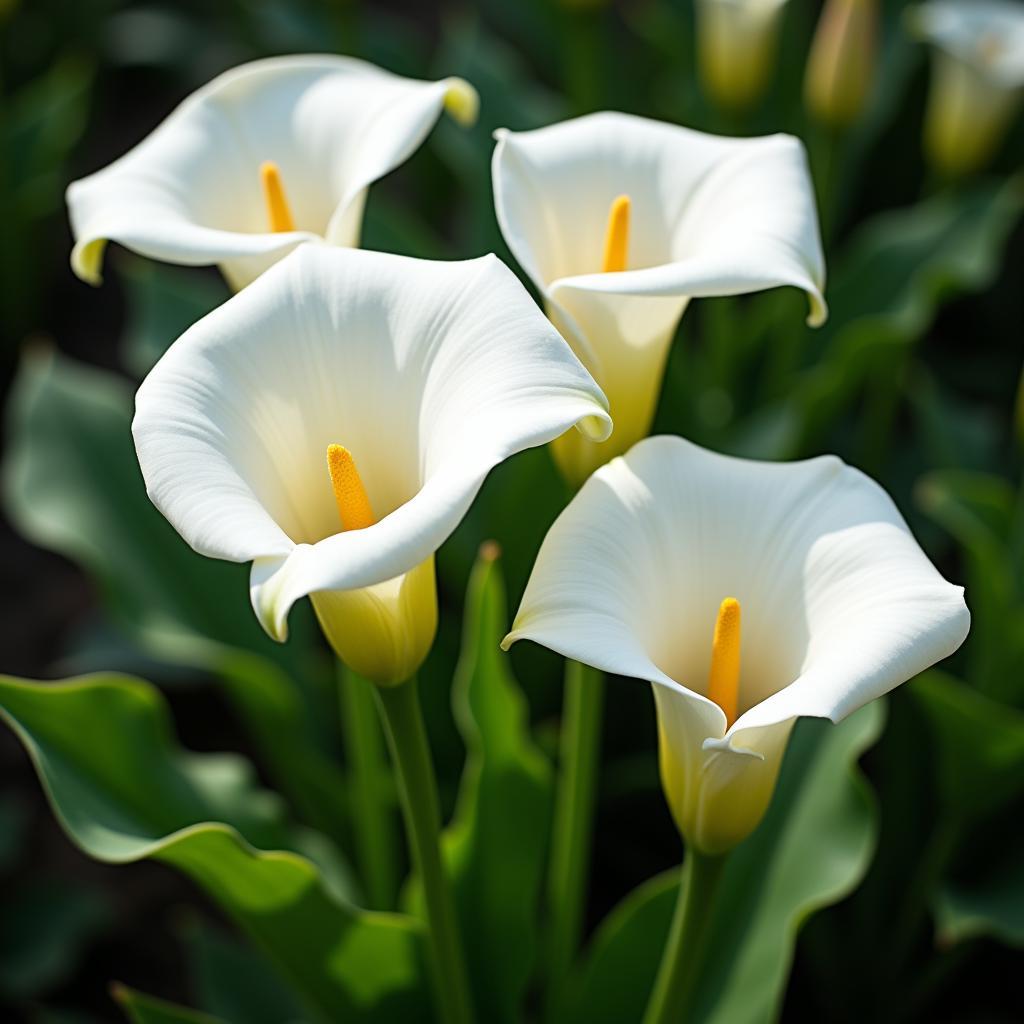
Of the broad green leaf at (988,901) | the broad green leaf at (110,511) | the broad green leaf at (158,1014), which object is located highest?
the broad green leaf at (110,511)

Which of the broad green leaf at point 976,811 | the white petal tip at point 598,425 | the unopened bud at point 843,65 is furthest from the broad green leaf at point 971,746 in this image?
the unopened bud at point 843,65

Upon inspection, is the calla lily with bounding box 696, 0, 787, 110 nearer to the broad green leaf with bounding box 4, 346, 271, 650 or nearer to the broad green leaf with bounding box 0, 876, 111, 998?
the broad green leaf with bounding box 4, 346, 271, 650

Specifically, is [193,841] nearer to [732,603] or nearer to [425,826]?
[425,826]

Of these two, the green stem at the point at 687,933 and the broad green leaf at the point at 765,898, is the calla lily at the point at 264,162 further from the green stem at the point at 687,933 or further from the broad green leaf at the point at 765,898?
the broad green leaf at the point at 765,898

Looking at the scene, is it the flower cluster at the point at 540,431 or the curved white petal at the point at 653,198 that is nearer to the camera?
the flower cluster at the point at 540,431

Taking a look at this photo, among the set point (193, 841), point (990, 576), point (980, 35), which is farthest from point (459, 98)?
point (980, 35)

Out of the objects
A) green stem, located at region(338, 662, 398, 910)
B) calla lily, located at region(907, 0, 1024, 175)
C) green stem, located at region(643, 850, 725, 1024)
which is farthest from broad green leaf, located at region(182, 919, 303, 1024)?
calla lily, located at region(907, 0, 1024, 175)

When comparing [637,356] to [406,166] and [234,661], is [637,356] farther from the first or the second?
[406,166]
